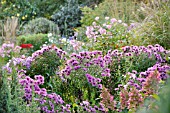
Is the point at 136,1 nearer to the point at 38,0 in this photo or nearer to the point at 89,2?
the point at 89,2

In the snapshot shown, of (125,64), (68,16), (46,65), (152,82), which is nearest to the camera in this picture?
(152,82)

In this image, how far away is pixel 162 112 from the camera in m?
0.65

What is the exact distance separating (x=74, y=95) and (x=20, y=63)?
3.10ft

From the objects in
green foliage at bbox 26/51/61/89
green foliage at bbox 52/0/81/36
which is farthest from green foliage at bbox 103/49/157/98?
green foliage at bbox 52/0/81/36

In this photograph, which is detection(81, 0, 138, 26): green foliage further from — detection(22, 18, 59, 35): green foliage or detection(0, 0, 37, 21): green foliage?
detection(0, 0, 37, 21): green foliage

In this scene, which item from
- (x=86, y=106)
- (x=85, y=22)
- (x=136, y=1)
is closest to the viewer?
(x=86, y=106)

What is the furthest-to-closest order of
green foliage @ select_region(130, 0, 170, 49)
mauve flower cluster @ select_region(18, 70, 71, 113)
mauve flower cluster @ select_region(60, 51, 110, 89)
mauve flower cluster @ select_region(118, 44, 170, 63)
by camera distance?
green foliage @ select_region(130, 0, 170, 49)
mauve flower cluster @ select_region(118, 44, 170, 63)
mauve flower cluster @ select_region(60, 51, 110, 89)
mauve flower cluster @ select_region(18, 70, 71, 113)

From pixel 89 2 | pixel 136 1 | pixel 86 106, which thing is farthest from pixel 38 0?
pixel 86 106

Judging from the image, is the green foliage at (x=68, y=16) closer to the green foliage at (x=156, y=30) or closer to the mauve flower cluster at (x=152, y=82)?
the green foliage at (x=156, y=30)

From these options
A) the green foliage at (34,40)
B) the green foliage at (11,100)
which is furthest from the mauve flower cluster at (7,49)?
the green foliage at (34,40)

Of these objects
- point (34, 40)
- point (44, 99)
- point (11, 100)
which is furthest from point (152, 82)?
point (34, 40)

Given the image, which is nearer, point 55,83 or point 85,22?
point 55,83

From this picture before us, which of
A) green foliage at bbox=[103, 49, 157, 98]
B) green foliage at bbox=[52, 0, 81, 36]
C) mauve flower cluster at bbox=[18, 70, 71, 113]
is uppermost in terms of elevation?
green foliage at bbox=[52, 0, 81, 36]

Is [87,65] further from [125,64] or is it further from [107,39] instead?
[107,39]
